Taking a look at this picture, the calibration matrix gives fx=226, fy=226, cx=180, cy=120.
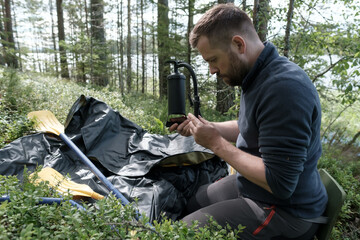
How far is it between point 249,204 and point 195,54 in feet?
23.5

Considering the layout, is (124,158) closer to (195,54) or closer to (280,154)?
(280,154)

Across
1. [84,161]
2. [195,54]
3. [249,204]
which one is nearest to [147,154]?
[84,161]

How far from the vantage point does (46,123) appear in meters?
3.42

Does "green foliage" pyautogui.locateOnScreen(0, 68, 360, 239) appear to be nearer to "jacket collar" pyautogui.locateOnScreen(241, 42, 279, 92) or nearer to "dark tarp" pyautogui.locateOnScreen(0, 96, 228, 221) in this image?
"dark tarp" pyautogui.locateOnScreen(0, 96, 228, 221)

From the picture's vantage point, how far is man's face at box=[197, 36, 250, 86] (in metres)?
1.68

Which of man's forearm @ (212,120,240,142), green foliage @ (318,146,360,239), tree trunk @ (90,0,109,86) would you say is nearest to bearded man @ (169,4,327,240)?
man's forearm @ (212,120,240,142)

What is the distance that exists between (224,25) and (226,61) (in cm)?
26

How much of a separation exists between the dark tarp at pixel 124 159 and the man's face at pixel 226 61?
1353mm

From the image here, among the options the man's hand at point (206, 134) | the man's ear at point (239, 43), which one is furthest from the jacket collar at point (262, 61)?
the man's hand at point (206, 134)

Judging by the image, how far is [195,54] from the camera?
8211mm

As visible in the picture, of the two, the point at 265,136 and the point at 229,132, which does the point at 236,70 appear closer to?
the point at 265,136

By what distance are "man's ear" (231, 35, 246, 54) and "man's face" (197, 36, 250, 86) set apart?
0.03 m

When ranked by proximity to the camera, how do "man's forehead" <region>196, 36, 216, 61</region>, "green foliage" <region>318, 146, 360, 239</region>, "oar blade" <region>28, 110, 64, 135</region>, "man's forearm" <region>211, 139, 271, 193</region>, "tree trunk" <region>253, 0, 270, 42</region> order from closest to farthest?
"man's forearm" <region>211, 139, 271, 193</region> < "man's forehead" <region>196, 36, 216, 61</region> < "green foliage" <region>318, 146, 360, 239</region> < "oar blade" <region>28, 110, 64, 135</region> < "tree trunk" <region>253, 0, 270, 42</region>

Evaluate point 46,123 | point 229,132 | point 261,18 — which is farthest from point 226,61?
point 46,123
